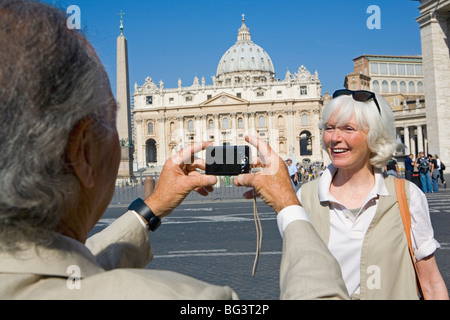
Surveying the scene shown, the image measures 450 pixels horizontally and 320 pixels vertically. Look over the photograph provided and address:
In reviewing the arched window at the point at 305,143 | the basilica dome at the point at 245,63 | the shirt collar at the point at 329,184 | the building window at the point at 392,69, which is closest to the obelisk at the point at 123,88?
the shirt collar at the point at 329,184

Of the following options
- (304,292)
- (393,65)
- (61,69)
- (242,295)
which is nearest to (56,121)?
(61,69)

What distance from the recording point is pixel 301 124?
73.8 m

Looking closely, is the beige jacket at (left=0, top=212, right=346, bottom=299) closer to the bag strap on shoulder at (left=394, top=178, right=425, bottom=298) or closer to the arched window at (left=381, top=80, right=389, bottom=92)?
the bag strap on shoulder at (left=394, top=178, right=425, bottom=298)

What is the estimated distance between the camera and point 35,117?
741mm

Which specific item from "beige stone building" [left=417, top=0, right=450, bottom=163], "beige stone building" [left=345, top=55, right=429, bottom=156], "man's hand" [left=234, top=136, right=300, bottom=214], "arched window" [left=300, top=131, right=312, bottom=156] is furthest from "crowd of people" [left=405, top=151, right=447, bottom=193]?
"arched window" [left=300, top=131, right=312, bottom=156]

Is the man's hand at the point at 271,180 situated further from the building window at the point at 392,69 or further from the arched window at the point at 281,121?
the building window at the point at 392,69

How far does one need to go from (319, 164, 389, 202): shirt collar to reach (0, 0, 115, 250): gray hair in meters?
1.32

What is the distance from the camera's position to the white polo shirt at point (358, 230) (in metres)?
1.81

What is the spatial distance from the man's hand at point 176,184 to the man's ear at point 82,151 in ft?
1.63

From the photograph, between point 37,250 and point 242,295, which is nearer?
point 37,250

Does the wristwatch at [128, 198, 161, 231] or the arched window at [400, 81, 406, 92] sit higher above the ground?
the arched window at [400, 81, 406, 92]

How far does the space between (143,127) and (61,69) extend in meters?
77.4

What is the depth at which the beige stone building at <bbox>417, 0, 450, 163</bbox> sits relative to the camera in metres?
19.0

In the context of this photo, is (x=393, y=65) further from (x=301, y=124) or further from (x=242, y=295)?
(x=242, y=295)
